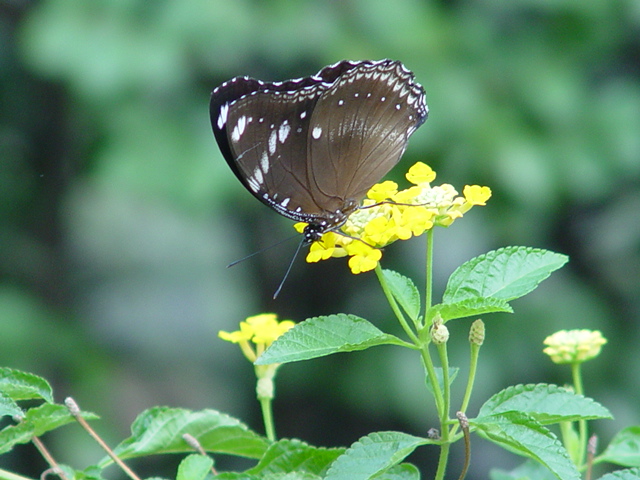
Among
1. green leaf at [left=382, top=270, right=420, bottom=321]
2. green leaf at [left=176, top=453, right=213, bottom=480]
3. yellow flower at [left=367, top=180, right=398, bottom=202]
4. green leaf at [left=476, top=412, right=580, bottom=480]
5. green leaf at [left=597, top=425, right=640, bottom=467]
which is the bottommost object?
green leaf at [left=176, top=453, right=213, bottom=480]

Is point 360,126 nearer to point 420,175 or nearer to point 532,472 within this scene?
point 420,175

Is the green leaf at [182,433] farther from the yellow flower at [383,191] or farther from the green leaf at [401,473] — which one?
the yellow flower at [383,191]

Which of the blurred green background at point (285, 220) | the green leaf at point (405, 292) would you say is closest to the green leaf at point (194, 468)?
the green leaf at point (405, 292)

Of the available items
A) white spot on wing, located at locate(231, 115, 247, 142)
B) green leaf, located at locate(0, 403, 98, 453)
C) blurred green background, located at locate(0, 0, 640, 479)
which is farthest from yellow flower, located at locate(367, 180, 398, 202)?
blurred green background, located at locate(0, 0, 640, 479)

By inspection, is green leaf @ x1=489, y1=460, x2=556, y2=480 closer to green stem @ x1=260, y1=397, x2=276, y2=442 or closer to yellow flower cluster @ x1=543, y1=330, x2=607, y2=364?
yellow flower cluster @ x1=543, y1=330, x2=607, y2=364

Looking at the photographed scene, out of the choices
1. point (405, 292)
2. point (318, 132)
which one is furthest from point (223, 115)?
point (405, 292)
